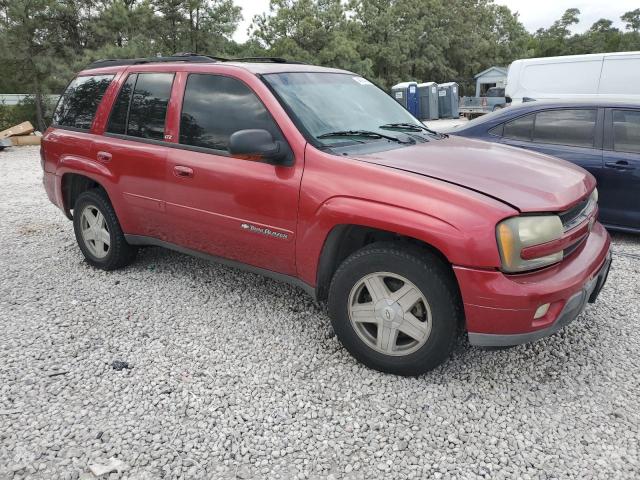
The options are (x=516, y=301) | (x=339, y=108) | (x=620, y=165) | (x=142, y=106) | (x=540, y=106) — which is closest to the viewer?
(x=516, y=301)

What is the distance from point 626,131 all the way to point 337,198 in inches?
157

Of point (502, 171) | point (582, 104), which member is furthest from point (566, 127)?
point (502, 171)

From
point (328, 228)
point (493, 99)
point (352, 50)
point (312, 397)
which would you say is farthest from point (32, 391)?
point (493, 99)

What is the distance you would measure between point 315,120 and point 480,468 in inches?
85.8

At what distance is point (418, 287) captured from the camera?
2.69 meters

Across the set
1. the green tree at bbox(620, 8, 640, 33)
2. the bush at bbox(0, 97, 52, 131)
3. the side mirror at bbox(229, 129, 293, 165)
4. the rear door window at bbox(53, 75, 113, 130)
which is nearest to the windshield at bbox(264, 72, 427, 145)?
the side mirror at bbox(229, 129, 293, 165)

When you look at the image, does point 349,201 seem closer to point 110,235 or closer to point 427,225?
point 427,225

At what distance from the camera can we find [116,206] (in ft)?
13.9

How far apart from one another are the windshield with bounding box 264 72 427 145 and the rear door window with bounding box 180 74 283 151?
0.63 feet

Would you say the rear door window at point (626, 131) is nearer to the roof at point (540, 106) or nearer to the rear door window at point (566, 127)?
the roof at point (540, 106)

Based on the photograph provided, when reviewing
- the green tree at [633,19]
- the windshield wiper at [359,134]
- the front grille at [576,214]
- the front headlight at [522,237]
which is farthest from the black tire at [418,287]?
the green tree at [633,19]

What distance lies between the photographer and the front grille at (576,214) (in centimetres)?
275

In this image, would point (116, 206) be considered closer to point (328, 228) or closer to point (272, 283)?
point (272, 283)

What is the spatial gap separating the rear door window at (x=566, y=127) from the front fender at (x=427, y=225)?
3695 mm
